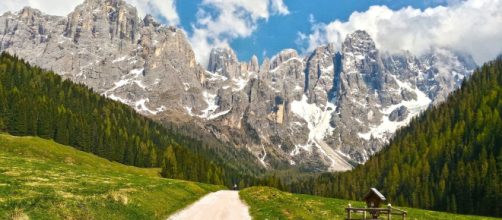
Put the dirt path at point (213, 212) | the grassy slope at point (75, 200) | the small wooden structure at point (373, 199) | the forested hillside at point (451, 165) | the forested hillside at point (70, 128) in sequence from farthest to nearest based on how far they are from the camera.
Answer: the forested hillside at point (70, 128)
the forested hillside at point (451, 165)
the dirt path at point (213, 212)
the small wooden structure at point (373, 199)
the grassy slope at point (75, 200)

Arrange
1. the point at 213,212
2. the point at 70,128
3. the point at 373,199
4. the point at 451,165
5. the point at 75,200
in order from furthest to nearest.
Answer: the point at 70,128
the point at 451,165
the point at 213,212
the point at 373,199
the point at 75,200

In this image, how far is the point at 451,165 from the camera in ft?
465

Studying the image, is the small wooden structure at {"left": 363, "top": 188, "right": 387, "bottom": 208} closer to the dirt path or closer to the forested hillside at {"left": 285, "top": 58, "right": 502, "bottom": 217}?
the dirt path

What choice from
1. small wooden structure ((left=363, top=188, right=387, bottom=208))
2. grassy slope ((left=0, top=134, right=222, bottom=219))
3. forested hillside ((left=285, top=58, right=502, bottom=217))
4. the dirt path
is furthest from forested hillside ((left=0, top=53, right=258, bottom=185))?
small wooden structure ((left=363, top=188, right=387, bottom=208))

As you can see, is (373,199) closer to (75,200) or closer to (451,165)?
(75,200)

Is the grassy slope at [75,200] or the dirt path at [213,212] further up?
the grassy slope at [75,200]

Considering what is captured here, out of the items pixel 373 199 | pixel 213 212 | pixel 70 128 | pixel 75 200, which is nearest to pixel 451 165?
pixel 373 199

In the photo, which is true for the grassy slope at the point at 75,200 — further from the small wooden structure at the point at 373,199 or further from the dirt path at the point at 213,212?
the small wooden structure at the point at 373,199

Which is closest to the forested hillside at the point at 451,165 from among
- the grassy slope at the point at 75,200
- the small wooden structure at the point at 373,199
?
the small wooden structure at the point at 373,199

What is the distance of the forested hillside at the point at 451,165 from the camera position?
116m

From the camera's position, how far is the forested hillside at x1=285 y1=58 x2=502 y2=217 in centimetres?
11650

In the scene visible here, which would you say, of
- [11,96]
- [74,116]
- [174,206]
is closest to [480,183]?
[174,206]

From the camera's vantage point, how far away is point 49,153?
306 feet

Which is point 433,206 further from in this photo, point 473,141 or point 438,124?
point 438,124
